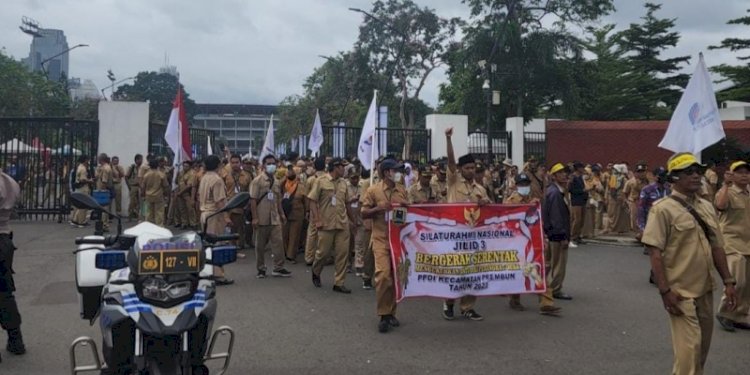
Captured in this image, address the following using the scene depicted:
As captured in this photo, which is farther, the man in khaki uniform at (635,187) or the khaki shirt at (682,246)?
the man in khaki uniform at (635,187)

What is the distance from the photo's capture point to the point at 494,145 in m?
23.8

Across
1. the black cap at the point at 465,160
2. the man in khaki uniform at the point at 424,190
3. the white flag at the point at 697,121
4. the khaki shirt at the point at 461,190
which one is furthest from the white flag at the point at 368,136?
the white flag at the point at 697,121

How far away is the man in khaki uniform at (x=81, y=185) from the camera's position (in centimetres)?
1477

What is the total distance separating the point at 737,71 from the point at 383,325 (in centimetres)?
3387

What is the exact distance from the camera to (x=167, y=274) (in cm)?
358

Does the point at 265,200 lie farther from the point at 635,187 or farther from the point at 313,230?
the point at 635,187

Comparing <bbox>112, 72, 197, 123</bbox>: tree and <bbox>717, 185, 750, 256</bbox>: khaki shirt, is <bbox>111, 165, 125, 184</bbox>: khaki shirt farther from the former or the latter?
<bbox>112, 72, 197, 123</bbox>: tree

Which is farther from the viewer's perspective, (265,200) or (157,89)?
(157,89)

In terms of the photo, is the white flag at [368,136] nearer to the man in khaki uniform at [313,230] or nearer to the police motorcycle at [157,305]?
the man in khaki uniform at [313,230]

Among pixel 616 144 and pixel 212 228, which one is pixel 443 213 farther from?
pixel 616 144

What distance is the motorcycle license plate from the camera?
3.53 meters

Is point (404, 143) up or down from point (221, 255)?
up

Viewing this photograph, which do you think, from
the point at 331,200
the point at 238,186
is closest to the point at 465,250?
the point at 331,200

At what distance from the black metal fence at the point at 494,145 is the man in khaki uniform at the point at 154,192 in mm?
11495
